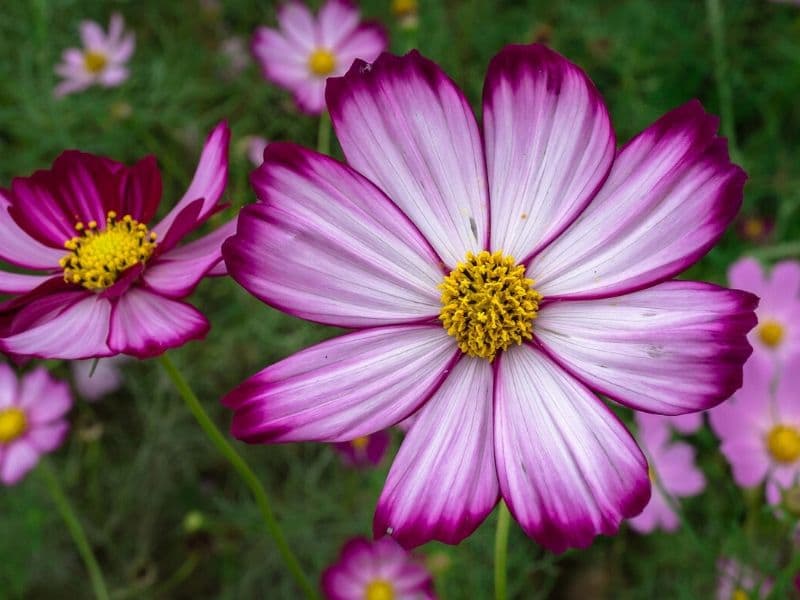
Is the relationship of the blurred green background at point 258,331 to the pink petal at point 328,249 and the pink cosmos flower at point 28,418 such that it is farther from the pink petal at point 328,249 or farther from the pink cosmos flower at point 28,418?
the pink petal at point 328,249

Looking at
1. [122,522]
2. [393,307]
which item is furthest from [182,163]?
[393,307]

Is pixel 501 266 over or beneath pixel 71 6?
beneath

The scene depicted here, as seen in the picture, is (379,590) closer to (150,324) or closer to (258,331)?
(258,331)

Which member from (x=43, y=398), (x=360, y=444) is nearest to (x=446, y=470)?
(x=360, y=444)

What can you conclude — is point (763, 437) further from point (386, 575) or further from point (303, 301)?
point (303, 301)

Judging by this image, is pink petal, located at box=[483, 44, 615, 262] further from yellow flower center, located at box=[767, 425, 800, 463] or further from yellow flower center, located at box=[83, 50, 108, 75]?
yellow flower center, located at box=[83, 50, 108, 75]

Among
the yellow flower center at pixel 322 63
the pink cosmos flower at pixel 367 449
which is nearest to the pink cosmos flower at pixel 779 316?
the pink cosmos flower at pixel 367 449

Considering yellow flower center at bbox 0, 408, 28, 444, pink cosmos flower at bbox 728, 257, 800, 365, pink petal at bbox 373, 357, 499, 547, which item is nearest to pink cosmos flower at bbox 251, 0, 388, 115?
yellow flower center at bbox 0, 408, 28, 444
